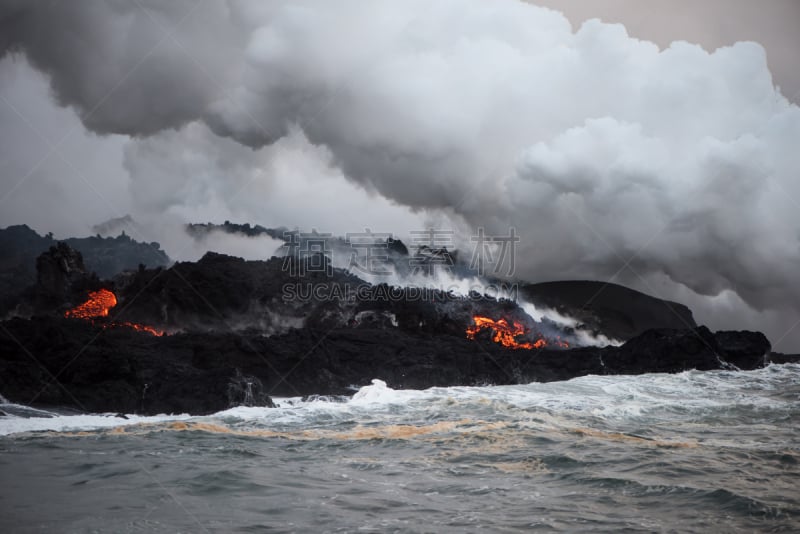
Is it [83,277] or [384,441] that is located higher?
[83,277]

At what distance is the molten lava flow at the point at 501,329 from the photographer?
4360 centimetres

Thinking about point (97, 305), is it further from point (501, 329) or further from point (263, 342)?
point (501, 329)

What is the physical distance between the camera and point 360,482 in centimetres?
877

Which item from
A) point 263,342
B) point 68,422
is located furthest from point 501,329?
point 68,422

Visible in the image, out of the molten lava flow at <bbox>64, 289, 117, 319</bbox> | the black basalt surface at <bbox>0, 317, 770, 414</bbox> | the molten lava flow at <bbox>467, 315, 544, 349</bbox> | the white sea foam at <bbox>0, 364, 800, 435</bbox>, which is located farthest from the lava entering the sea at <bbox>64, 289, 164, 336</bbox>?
the molten lava flow at <bbox>467, 315, 544, 349</bbox>

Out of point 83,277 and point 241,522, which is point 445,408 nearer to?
point 241,522

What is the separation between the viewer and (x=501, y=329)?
45.9 m

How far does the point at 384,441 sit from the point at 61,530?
726cm

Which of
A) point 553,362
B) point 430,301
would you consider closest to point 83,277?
point 430,301

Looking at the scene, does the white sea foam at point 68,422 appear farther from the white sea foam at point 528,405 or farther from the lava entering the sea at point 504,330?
the lava entering the sea at point 504,330

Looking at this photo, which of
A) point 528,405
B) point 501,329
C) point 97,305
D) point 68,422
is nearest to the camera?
point 68,422

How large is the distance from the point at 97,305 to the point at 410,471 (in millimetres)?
36368

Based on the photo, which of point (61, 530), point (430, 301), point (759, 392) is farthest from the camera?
point (430, 301)

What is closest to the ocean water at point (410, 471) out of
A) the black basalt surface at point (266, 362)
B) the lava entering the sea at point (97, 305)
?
the black basalt surface at point (266, 362)
